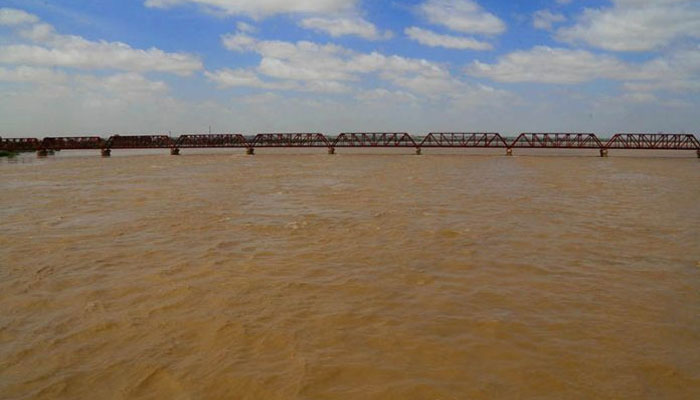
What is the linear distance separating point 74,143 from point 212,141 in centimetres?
1646

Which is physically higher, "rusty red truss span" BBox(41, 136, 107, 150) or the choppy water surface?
"rusty red truss span" BBox(41, 136, 107, 150)

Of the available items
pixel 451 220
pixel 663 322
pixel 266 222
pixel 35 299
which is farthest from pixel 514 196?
pixel 35 299

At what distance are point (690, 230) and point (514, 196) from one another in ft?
19.9

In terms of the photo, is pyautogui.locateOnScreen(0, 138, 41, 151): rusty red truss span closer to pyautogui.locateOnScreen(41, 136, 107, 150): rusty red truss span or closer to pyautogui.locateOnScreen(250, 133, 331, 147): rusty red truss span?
pyautogui.locateOnScreen(41, 136, 107, 150): rusty red truss span

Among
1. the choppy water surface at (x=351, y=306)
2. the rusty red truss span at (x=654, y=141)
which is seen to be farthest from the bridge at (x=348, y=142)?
the choppy water surface at (x=351, y=306)

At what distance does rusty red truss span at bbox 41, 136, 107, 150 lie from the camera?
51.4 metres

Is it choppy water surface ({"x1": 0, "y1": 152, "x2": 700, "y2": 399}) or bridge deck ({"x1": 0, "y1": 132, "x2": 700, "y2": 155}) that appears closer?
choppy water surface ({"x1": 0, "y1": 152, "x2": 700, "y2": 399})

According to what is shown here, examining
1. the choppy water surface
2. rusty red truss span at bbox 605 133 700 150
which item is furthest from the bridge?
the choppy water surface

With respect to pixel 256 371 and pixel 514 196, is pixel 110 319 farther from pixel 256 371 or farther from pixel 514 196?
pixel 514 196

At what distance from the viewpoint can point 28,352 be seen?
13.8ft

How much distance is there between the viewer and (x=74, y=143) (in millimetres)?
52281

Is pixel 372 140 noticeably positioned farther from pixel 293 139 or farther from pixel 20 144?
pixel 20 144

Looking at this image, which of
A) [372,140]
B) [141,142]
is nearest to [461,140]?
[372,140]

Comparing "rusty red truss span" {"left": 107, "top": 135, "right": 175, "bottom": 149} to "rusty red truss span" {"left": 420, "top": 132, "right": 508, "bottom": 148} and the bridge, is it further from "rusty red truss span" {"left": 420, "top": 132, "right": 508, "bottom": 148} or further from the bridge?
"rusty red truss span" {"left": 420, "top": 132, "right": 508, "bottom": 148}
